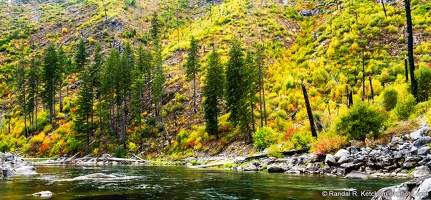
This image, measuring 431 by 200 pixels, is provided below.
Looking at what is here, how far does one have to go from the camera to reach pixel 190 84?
222 feet

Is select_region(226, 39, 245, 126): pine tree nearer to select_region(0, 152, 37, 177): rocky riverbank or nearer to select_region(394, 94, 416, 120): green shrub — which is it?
select_region(394, 94, 416, 120): green shrub

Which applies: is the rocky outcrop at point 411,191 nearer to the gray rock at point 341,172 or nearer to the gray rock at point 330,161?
the gray rock at point 341,172

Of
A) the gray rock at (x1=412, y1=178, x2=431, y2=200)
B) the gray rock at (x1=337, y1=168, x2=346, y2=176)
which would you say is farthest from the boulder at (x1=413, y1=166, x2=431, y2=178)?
the gray rock at (x1=412, y1=178, x2=431, y2=200)

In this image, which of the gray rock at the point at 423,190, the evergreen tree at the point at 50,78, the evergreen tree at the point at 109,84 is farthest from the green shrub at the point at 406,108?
the evergreen tree at the point at 50,78

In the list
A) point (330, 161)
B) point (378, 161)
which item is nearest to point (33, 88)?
point (330, 161)

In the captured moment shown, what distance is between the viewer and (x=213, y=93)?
173 ft

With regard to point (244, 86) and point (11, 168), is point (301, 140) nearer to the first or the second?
point (244, 86)

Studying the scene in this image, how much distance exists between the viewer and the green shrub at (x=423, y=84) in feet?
104

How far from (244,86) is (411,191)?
127ft

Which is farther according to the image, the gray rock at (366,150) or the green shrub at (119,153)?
the green shrub at (119,153)

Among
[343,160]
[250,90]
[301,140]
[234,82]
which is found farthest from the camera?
[234,82]

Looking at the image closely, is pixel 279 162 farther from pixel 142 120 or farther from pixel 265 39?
pixel 265 39

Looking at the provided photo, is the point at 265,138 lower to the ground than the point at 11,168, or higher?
higher

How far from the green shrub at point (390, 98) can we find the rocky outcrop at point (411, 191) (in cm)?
2402
